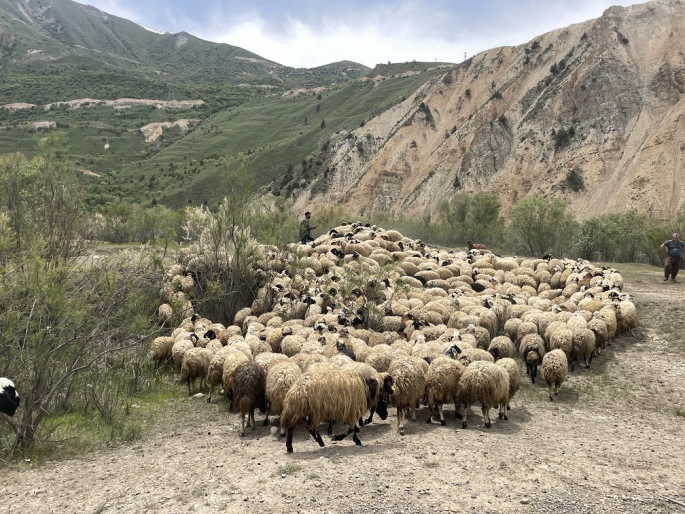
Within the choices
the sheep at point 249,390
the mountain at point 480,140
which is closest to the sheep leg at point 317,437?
the sheep at point 249,390

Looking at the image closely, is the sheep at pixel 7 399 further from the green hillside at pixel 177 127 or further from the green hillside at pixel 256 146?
the green hillside at pixel 177 127

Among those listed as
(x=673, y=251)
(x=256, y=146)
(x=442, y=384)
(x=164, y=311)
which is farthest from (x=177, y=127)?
(x=442, y=384)

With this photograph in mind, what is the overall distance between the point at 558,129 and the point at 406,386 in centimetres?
6328

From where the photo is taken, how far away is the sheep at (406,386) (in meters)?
8.72

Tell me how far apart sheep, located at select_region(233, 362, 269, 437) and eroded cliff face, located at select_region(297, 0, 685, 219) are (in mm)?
51639

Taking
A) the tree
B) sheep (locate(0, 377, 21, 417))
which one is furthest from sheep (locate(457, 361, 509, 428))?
the tree

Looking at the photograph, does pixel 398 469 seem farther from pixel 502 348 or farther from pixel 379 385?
pixel 502 348

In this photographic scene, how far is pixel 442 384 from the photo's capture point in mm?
8945

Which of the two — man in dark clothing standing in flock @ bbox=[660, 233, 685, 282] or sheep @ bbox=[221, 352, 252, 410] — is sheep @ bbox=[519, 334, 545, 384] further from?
man in dark clothing standing in flock @ bbox=[660, 233, 685, 282]

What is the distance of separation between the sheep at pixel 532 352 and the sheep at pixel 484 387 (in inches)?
121

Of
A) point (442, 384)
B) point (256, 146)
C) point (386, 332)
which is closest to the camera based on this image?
point (442, 384)

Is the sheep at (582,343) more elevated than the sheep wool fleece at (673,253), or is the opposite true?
the sheep wool fleece at (673,253)

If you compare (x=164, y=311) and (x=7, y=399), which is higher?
(x=7, y=399)

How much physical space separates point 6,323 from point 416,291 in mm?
13100
